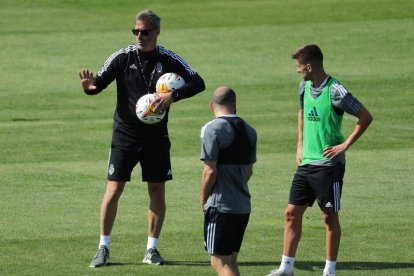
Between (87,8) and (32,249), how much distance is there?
26.1m

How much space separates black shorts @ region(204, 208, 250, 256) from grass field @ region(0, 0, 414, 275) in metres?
1.52

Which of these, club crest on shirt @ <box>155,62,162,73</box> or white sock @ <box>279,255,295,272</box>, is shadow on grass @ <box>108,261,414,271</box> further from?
club crest on shirt @ <box>155,62,162,73</box>

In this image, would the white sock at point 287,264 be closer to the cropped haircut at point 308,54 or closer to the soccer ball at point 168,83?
the cropped haircut at point 308,54

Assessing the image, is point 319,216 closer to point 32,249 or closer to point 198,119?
point 32,249

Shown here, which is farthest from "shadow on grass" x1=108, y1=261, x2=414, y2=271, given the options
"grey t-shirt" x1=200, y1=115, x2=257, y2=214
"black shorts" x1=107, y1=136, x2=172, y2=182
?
"grey t-shirt" x1=200, y1=115, x2=257, y2=214

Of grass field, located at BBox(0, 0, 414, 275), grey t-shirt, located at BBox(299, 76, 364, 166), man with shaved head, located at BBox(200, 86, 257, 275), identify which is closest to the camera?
man with shaved head, located at BBox(200, 86, 257, 275)

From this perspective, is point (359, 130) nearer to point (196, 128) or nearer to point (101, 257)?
point (101, 257)

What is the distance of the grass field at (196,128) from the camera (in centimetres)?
1255

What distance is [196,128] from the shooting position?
21672 mm

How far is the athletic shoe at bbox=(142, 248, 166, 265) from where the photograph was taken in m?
11.9

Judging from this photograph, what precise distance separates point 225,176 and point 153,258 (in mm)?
2252

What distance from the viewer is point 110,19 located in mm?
36219

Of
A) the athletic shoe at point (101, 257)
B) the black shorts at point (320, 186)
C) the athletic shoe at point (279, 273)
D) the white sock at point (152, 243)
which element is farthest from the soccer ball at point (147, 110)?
the athletic shoe at point (279, 273)

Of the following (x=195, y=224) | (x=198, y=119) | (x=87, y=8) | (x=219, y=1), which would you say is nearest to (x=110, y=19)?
(x=87, y=8)
